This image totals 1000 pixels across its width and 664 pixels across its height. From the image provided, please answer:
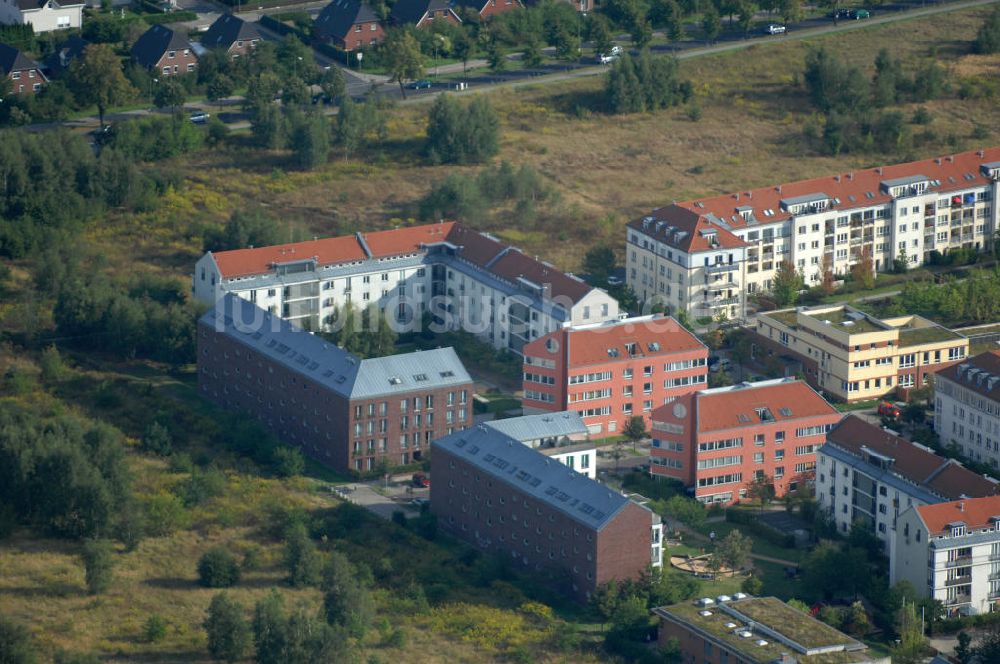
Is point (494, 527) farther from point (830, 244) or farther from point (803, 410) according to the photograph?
point (830, 244)

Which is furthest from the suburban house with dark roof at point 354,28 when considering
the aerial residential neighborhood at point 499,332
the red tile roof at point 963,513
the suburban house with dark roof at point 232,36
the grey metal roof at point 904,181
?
the red tile roof at point 963,513

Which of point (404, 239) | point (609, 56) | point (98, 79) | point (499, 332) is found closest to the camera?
point (499, 332)

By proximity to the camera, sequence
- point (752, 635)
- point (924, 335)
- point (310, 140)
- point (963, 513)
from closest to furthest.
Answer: point (752, 635) < point (963, 513) < point (924, 335) < point (310, 140)

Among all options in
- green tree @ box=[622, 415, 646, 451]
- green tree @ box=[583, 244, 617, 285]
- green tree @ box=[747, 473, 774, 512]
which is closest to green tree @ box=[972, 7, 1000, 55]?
green tree @ box=[583, 244, 617, 285]

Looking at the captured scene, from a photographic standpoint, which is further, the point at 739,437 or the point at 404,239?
the point at 404,239

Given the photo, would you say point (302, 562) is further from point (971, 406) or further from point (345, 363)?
point (971, 406)

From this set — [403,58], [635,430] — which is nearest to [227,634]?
[635,430]
